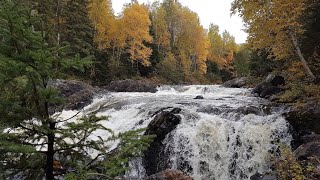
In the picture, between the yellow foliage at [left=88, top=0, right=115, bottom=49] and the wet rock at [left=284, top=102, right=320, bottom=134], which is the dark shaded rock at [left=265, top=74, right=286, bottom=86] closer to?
the wet rock at [left=284, top=102, right=320, bottom=134]

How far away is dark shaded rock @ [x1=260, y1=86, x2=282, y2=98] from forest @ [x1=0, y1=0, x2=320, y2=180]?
3.36ft

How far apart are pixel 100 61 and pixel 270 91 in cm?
1473

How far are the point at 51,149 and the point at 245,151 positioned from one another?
8.82 metres

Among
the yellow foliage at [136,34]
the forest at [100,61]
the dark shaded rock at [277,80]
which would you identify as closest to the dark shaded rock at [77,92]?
the forest at [100,61]

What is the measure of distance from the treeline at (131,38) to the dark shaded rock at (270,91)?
12.7 m

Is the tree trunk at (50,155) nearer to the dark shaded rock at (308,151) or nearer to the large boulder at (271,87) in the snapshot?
the dark shaded rock at (308,151)

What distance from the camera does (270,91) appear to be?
1992 centimetres

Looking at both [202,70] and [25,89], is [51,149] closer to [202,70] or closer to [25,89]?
[25,89]

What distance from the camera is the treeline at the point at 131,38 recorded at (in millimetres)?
30625

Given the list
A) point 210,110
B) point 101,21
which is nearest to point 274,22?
point 210,110

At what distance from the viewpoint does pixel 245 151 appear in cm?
1104

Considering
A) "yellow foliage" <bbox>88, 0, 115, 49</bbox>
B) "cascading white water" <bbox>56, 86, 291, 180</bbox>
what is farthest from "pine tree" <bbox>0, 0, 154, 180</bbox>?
"yellow foliage" <bbox>88, 0, 115, 49</bbox>

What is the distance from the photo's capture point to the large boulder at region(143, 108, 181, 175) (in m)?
11.4

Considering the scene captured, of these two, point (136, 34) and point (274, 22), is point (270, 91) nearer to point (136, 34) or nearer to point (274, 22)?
point (274, 22)
